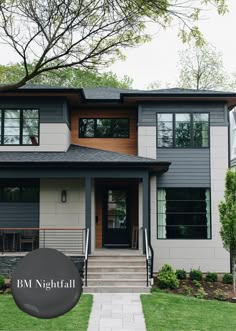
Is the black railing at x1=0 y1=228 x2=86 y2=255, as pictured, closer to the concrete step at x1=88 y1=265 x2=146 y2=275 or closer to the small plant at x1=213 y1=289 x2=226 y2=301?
the concrete step at x1=88 y1=265 x2=146 y2=275

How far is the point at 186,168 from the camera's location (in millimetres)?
14961

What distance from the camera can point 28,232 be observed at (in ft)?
46.2

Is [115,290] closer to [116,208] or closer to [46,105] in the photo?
[116,208]

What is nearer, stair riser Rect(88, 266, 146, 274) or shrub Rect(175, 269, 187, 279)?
stair riser Rect(88, 266, 146, 274)

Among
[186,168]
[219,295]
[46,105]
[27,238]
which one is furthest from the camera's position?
[186,168]

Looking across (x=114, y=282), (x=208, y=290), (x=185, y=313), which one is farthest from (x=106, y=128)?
(x=185, y=313)

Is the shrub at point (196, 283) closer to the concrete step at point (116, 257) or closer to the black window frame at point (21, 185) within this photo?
the concrete step at point (116, 257)

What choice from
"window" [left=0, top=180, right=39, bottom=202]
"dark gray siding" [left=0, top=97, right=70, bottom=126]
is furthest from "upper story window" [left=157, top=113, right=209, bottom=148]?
"window" [left=0, top=180, right=39, bottom=202]

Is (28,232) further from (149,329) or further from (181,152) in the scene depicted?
(149,329)

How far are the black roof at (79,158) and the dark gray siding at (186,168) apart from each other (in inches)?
50.6

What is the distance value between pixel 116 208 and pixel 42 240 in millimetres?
2935

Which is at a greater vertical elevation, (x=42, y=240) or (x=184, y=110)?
(x=184, y=110)

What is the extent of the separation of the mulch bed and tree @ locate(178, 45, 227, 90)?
69.3 ft

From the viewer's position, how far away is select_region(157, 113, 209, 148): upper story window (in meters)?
15.0
